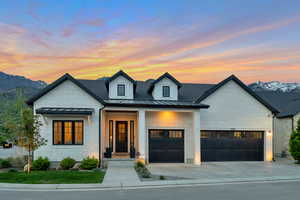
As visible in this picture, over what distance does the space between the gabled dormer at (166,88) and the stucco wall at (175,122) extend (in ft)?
4.22

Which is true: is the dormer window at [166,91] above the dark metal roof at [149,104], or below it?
above

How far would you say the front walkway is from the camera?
42.5 feet

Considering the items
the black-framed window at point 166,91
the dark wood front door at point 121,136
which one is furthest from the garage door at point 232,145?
the dark wood front door at point 121,136

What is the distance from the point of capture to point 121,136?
22094 mm

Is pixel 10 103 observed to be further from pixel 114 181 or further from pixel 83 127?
pixel 114 181

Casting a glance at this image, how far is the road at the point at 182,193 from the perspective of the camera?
10.1m

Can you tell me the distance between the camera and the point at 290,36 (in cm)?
2202

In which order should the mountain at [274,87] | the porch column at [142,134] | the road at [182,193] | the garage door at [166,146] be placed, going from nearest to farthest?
the road at [182,193], the porch column at [142,134], the garage door at [166,146], the mountain at [274,87]

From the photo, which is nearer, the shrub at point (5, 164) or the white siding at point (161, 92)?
the shrub at point (5, 164)

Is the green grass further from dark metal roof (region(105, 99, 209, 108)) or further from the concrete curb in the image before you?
dark metal roof (region(105, 99, 209, 108))

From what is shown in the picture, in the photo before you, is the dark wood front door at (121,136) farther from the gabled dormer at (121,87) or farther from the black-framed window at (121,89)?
the black-framed window at (121,89)

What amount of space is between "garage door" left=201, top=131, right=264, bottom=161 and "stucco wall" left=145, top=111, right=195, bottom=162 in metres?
1.04

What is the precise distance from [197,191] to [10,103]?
3301 centimetres

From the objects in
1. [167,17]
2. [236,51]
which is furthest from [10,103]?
[236,51]
